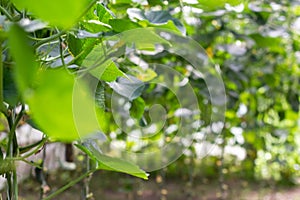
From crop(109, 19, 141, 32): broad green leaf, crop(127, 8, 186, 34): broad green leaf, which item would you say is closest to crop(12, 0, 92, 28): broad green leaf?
crop(109, 19, 141, 32): broad green leaf

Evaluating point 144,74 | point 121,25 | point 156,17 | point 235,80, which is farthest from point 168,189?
point 121,25

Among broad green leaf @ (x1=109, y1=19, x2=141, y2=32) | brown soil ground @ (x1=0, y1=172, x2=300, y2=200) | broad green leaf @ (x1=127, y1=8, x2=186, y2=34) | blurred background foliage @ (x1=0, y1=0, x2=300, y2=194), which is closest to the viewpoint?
broad green leaf @ (x1=109, y1=19, x2=141, y2=32)

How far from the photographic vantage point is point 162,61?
1.38 m

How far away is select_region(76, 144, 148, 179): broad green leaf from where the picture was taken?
370 millimetres

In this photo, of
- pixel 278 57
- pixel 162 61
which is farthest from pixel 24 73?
pixel 278 57

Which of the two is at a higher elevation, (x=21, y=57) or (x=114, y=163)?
(x=21, y=57)

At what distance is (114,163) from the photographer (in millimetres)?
396

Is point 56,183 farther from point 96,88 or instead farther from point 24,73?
point 24,73

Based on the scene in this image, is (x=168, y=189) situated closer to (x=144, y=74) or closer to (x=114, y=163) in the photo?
(x=144, y=74)

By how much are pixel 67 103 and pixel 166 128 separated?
153cm

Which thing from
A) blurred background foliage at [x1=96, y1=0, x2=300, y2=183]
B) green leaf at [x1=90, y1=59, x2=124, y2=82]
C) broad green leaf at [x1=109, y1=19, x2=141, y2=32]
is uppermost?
broad green leaf at [x1=109, y1=19, x2=141, y2=32]

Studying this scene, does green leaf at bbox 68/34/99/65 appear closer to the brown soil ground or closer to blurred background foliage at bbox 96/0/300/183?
blurred background foliage at bbox 96/0/300/183

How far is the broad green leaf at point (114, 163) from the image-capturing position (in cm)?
37

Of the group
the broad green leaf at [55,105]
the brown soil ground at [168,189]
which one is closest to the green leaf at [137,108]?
the broad green leaf at [55,105]
